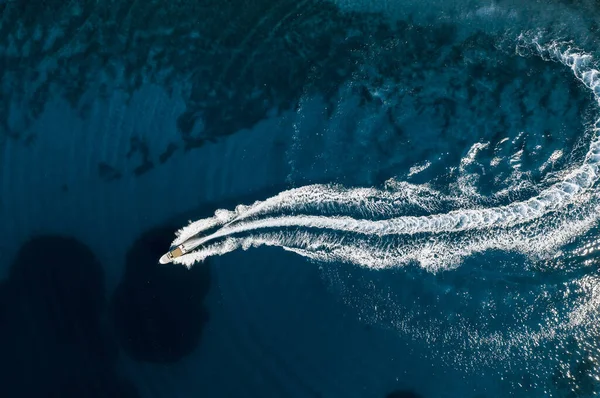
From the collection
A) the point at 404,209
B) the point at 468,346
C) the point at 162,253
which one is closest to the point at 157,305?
the point at 162,253

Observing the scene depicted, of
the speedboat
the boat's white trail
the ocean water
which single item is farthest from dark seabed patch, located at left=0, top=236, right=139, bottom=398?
the boat's white trail

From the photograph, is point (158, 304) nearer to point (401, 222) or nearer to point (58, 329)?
point (58, 329)

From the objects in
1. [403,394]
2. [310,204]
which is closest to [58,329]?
[310,204]

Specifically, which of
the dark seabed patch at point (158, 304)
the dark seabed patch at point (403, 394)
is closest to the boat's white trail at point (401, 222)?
the dark seabed patch at point (158, 304)

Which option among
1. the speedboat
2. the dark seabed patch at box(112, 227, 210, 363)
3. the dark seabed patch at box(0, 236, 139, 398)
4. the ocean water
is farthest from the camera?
the dark seabed patch at box(0, 236, 139, 398)

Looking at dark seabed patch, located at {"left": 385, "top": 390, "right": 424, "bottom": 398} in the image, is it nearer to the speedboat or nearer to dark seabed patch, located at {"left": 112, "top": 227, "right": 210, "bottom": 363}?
dark seabed patch, located at {"left": 112, "top": 227, "right": 210, "bottom": 363}

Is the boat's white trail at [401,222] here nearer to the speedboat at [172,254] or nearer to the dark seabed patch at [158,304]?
the speedboat at [172,254]

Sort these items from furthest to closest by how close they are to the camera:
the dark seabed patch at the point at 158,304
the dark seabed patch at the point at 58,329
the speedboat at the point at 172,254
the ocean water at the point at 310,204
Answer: the dark seabed patch at the point at 58,329 < the dark seabed patch at the point at 158,304 < the speedboat at the point at 172,254 < the ocean water at the point at 310,204
